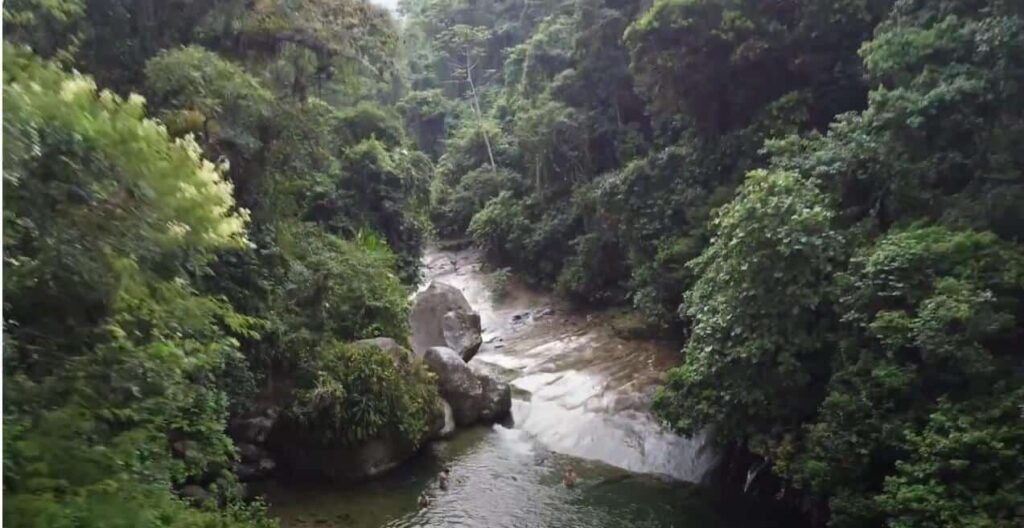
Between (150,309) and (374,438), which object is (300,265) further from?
(150,309)

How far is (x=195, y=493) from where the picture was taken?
6.71 m

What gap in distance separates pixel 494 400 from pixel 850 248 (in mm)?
6007

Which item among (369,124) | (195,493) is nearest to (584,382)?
(195,493)

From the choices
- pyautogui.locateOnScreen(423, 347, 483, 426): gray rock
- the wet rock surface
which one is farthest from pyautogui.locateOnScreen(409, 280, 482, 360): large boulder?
pyautogui.locateOnScreen(423, 347, 483, 426): gray rock

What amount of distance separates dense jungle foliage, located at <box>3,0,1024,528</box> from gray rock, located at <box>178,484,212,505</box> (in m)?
0.19

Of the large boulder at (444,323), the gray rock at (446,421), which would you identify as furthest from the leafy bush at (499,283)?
the gray rock at (446,421)

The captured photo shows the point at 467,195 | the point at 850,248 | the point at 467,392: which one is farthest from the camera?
the point at 467,195

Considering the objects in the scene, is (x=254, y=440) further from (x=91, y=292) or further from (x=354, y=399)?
(x=91, y=292)

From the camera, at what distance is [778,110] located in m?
→ 12.6

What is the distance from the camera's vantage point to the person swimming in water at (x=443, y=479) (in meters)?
9.73

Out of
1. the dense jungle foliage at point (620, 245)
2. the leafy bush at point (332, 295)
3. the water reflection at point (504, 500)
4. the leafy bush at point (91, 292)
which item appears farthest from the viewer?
the leafy bush at point (332, 295)

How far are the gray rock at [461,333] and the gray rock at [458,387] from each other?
9.33 ft

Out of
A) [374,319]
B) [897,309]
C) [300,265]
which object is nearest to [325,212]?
[374,319]

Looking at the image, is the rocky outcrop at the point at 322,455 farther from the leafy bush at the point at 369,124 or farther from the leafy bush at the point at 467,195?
the leafy bush at the point at 467,195
